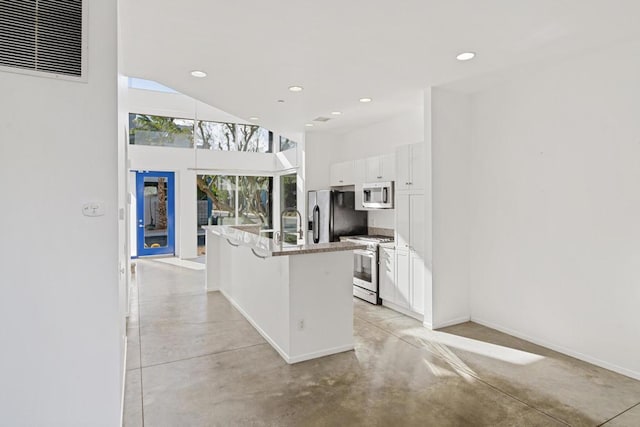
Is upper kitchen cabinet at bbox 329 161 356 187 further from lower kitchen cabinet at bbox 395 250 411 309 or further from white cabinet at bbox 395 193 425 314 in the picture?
lower kitchen cabinet at bbox 395 250 411 309

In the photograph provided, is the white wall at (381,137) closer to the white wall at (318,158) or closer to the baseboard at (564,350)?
the white wall at (318,158)

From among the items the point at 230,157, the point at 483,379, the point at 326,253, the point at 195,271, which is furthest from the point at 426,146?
the point at 230,157

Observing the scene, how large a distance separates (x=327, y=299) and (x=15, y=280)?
7.66ft

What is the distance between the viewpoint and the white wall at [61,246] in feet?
5.97

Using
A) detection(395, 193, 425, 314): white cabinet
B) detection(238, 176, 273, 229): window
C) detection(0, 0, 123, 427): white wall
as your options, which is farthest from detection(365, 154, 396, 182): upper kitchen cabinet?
detection(238, 176, 273, 229): window

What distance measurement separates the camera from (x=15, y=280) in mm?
1828

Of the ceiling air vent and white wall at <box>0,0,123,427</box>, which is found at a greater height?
the ceiling air vent

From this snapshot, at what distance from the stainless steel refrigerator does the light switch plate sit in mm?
4040

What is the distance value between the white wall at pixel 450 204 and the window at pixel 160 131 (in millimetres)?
6864

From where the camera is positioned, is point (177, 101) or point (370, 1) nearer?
point (370, 1)

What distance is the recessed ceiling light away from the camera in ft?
10.5

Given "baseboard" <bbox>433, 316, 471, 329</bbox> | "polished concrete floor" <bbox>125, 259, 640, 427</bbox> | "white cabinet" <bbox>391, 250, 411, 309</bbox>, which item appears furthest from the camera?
"white cabinet" <bbox>391, 250, 411, 309</bbox>

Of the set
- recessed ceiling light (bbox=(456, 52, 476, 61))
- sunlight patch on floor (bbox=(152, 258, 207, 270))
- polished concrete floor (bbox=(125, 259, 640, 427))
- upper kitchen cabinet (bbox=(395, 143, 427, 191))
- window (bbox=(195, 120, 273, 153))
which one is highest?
window (bbox=(195, 120, 273, 153))

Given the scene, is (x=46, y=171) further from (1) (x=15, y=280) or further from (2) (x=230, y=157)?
(2) (x=230, y=157)
